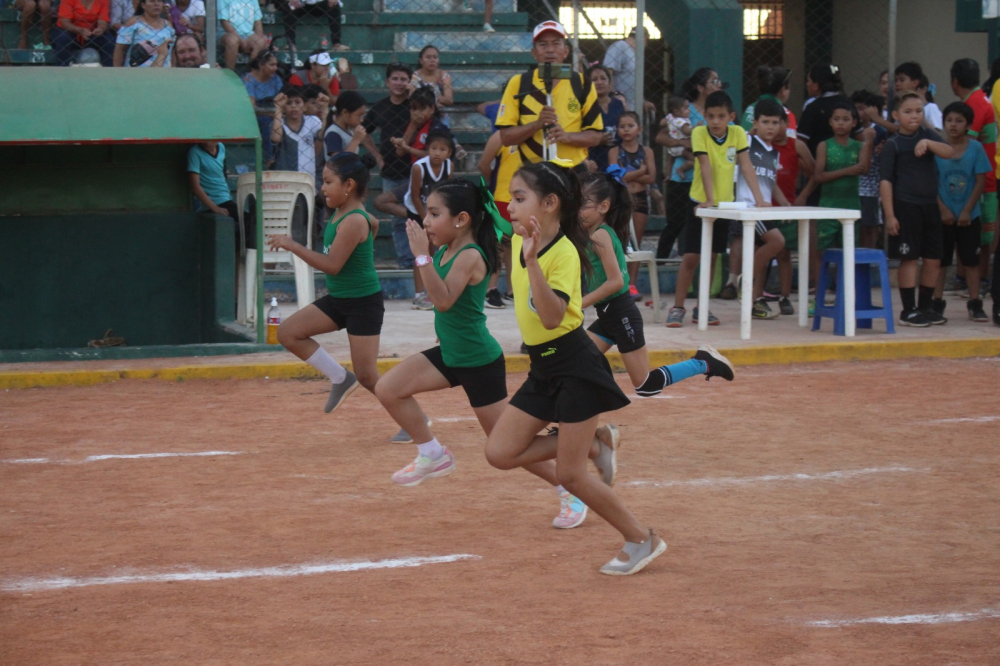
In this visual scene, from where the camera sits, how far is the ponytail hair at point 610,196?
708 centimetres

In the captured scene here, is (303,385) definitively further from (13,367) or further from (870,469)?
(870,469)

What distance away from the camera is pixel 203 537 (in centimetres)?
538

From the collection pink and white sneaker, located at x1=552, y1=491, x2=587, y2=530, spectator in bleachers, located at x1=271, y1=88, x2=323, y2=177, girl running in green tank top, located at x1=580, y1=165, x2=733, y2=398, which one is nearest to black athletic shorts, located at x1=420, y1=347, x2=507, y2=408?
pink and white sneaker, located at x1=552, y1=491, x2=587, y2=530

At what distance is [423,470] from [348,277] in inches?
60.7

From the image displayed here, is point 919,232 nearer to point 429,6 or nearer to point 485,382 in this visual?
point 485,382

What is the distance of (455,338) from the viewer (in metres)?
5.84

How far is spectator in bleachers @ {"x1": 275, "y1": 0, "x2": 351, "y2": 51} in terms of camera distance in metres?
14.8

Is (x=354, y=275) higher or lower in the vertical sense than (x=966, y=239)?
lower

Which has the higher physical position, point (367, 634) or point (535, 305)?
point (535, 305)

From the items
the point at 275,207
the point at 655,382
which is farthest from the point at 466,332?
the point at 275,207

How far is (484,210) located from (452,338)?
24.5 inches

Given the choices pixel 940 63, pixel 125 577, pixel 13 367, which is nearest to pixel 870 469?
pixel 125 577

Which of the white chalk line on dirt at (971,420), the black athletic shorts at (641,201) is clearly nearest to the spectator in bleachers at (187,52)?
the black athletic shorts at (641,201)

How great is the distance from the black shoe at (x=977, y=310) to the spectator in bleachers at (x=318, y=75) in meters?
6.88
